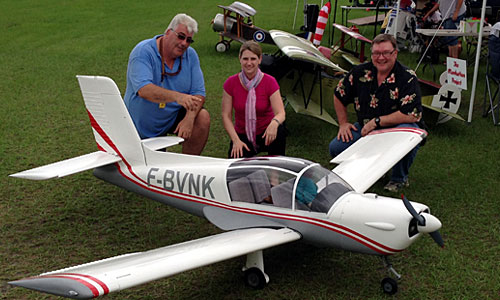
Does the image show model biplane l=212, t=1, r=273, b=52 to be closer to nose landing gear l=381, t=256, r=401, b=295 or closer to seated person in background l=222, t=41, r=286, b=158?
seated person in background l=222, t=41, r=286, b=158

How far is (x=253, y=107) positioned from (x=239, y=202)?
1.38 metres

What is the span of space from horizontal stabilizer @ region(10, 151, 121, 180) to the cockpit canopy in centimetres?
126

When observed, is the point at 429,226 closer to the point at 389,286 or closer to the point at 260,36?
the point at 389,286

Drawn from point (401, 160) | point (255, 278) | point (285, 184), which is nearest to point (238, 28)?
point (401, 160)

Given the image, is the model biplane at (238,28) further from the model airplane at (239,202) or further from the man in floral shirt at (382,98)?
the model airplane at (239,202)

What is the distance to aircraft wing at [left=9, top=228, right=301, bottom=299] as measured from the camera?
2.72 m

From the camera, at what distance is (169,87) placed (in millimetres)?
5074

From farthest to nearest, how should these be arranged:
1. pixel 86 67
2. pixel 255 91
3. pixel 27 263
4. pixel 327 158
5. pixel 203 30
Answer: pixel 203 30 → pixel 86 67 → pixel 327 158 → pixel 255 91 → pixel 27 263

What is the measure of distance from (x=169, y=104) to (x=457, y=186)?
3.17m

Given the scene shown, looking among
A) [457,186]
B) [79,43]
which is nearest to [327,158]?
[457,186]

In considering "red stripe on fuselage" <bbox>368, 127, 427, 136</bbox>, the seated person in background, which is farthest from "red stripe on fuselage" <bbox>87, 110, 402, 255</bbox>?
the seated person in background

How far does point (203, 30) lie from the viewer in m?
15.7

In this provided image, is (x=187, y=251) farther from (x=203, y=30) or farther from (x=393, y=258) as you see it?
(x=203, y=30)

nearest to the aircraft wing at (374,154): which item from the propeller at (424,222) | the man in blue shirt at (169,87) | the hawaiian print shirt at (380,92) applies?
the hawaiian print shirt at (380,92)
